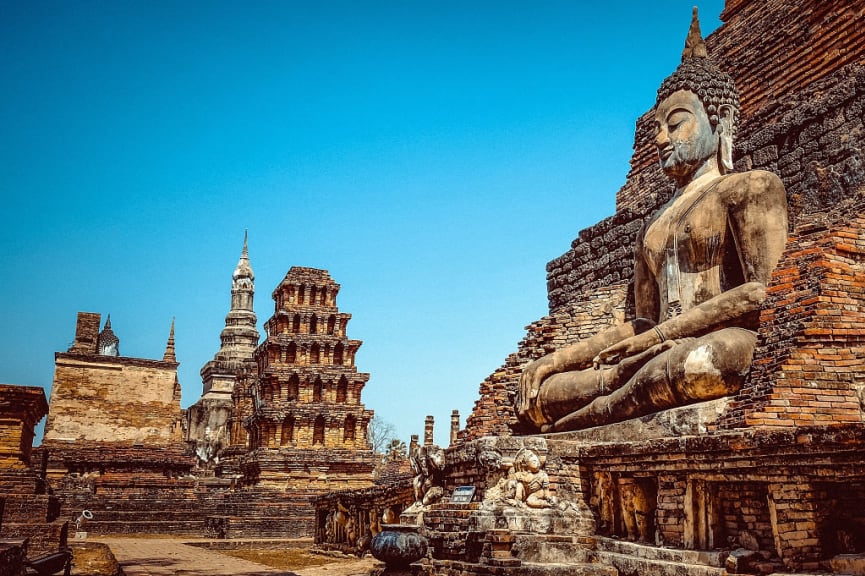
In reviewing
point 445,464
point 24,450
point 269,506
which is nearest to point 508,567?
point 445,464

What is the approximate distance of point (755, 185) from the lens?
310 inches

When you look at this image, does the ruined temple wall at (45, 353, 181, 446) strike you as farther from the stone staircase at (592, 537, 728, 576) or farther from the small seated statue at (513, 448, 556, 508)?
the stone staircase at (592, 537, 728, 576)

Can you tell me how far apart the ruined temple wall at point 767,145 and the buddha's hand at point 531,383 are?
35.0 inches

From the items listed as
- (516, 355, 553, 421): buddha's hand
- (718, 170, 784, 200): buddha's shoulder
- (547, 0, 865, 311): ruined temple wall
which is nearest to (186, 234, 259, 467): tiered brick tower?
(547, 0, 865, 311): ruined temple wall

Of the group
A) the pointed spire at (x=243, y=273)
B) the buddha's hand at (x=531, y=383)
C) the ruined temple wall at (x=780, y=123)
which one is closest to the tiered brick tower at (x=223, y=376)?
the pointed spire at (x=243, y=273)

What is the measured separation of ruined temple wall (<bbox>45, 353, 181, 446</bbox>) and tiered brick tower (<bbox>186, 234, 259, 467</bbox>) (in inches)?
366

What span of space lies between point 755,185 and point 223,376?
4412 centimetres

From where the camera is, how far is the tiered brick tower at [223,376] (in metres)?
45.9

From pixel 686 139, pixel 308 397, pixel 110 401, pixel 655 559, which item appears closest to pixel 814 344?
pixel 655 559

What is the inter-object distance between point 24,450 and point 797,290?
47.8 ft

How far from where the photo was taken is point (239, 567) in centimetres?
993

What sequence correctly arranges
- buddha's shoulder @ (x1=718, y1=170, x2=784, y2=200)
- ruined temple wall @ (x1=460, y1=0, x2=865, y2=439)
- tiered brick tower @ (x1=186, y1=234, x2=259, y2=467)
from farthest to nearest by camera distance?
tiered brick tower @ (x1=186, y1=234, x2=259, y2=467), ruined temple wall @ (x1=460, y1=0, x2=865, y2=439), buddha's shoulder @ (x1=718, y1=170, x2=784, y2=200)

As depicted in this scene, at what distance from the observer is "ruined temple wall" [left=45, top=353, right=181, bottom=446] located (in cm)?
3272

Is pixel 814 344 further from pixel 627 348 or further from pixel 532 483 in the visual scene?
pixel 532 483
